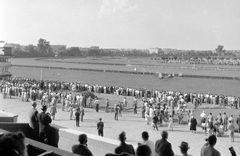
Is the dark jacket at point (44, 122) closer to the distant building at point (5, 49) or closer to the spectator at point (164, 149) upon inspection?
the spectator at point (164, 149)

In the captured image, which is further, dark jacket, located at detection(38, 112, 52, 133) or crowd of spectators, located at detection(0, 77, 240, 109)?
crowd of spectators, located at detection(0, 77, 240, 109)

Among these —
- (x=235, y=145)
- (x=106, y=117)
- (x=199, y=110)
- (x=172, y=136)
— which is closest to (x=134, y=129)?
(x=172, y=136)

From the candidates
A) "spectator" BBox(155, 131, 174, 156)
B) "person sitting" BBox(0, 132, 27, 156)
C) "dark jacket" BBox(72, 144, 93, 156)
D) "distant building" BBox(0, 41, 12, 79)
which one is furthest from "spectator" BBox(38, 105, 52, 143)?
"distant building" BBox(0, 41, 12, 79)

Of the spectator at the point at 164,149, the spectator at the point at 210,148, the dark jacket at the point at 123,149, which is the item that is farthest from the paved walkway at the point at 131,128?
the dark jacket at the point at 123,149

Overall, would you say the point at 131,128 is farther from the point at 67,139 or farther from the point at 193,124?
the point at 67,139

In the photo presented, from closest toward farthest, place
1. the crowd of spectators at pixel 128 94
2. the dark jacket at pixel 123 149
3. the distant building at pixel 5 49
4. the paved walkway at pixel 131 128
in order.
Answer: the dark jacket at pixel 123 149 → the paved walkway at pixel 131 128 → the crowd of spectators at pixel 128 94 → the distant building at pixel 5 49

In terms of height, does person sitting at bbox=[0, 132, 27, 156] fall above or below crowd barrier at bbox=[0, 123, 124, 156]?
above

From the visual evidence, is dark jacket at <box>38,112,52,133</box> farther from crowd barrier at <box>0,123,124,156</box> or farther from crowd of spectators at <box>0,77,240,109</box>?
crowd of spectators at <box>0,77,240,109</box>

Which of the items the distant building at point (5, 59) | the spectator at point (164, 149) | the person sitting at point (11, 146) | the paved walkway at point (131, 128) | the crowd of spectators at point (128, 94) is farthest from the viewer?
the distant building at point (5, 59)
